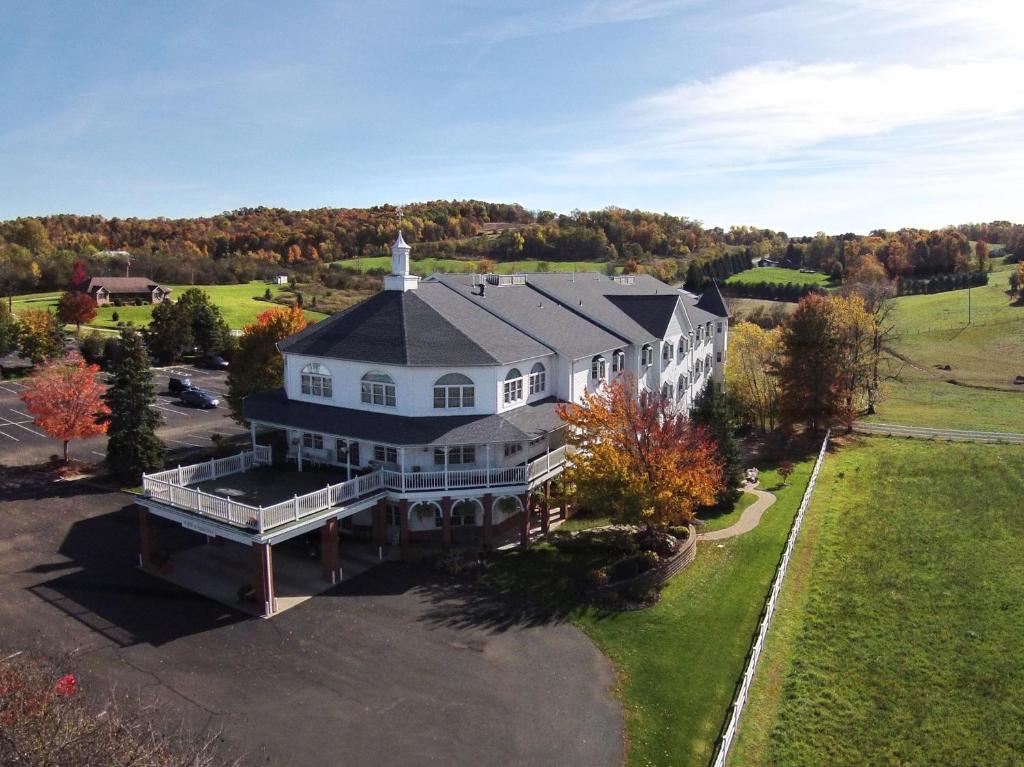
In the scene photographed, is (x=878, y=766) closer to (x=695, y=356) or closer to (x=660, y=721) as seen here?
(x=660, y=721)

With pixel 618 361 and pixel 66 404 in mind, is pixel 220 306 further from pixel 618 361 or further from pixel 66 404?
pixel 618 361

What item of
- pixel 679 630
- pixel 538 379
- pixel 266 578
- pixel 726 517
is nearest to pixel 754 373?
pixel 726 517

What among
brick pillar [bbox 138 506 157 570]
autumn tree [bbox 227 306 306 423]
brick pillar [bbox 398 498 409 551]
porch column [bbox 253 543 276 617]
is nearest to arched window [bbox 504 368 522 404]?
brick pillar [bbox 398 498 409 551]

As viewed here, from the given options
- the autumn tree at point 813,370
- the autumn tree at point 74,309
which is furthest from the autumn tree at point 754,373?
the autumn tree at point 74,309

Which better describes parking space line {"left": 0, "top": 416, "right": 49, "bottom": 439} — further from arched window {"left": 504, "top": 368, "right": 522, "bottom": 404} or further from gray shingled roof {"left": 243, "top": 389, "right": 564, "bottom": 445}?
arched window {"left": 504, "top": 368, "right": 522, "bottom": 404}

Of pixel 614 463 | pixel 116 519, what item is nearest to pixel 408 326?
pixel 614 463

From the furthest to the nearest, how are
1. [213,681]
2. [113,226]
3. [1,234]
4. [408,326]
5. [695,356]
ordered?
[113,226] → [1,234] → [695,356] → [408,326] → [213,681]
